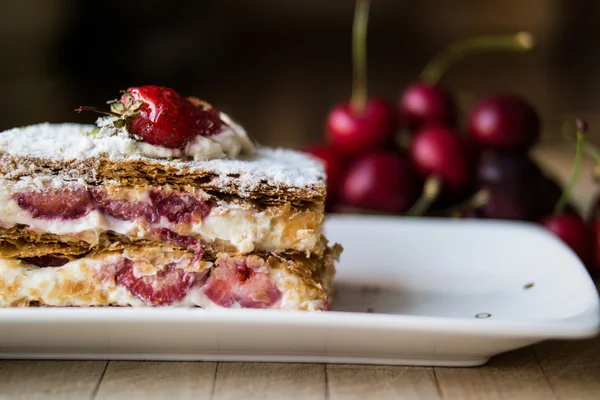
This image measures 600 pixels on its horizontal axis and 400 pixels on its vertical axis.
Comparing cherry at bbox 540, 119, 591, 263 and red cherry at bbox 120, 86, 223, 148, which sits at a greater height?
red cherry at bbox 120, 86, 223, 148

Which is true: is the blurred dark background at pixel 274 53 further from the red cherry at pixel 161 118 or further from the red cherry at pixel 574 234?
the red cherry at pixel 161 118

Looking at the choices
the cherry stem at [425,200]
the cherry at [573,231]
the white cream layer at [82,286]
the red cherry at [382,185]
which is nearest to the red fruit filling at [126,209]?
the white cream layer at [82,286]

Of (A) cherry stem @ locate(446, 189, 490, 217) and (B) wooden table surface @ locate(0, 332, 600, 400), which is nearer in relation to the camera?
(B) wooden table surface @ locate(0, 332, 600, 400)

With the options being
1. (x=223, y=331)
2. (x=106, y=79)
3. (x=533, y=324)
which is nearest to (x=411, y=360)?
(x=533, y=324)

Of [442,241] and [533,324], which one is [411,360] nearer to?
[533,324]

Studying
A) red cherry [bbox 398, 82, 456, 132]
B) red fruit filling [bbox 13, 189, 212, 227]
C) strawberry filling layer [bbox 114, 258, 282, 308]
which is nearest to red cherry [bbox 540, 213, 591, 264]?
red cherry [bbox 398, 82, 456, 132]

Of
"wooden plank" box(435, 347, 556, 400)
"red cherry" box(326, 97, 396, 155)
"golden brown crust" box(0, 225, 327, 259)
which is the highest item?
"golden brown crust" box(0, 225, 327, 259)

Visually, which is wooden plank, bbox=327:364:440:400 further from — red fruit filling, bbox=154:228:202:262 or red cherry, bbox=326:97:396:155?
red cherry, bbox=326:97:396:155
